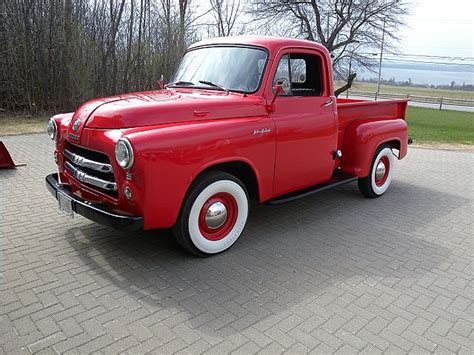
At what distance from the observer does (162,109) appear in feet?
11.9

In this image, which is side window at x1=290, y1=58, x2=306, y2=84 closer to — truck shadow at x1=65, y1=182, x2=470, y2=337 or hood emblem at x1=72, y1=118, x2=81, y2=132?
truck shadow at x1=65, y1=182, x2=470, y2=337

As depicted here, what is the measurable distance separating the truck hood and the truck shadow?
1.24 m

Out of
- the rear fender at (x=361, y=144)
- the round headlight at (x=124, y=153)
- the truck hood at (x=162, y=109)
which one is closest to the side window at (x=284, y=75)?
the truck hood at (x=162, y=109)

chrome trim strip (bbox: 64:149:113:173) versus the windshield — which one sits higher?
the windshield

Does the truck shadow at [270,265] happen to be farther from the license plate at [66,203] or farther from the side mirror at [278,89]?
the side mirror at [278,89]

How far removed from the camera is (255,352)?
8.54 ft

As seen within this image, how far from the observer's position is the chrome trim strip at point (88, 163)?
3.46 metres

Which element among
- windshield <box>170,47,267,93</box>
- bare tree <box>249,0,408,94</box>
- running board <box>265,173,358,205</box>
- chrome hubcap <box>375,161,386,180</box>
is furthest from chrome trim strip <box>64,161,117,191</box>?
bare tree <box>249,0,408,94</box>

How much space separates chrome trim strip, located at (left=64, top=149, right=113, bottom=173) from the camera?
3455 mm

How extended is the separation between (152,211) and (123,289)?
66 cm

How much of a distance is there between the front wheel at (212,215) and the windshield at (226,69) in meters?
1.04

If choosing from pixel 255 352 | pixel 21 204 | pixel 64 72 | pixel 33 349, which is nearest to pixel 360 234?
pixel 255 352

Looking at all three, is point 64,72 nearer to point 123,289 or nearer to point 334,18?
point 123,289

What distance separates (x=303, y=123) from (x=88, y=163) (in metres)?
2.27
